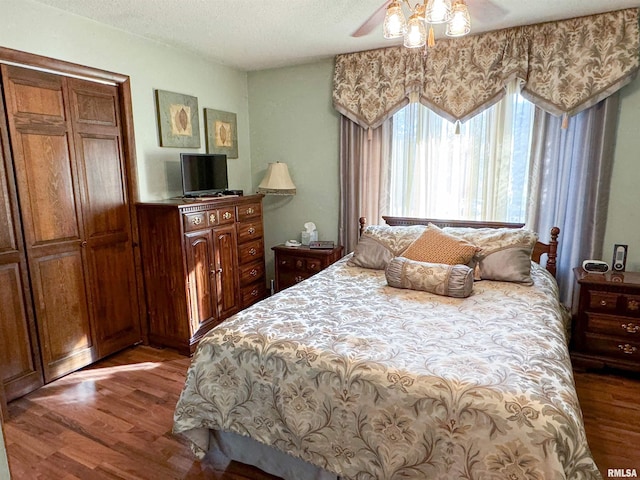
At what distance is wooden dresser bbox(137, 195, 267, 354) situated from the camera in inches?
122

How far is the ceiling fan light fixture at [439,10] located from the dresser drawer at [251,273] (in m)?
2.66

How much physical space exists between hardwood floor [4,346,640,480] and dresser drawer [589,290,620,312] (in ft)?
1.57

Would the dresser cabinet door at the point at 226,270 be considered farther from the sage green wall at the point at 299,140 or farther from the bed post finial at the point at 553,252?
the bed post finial at the point at 553,252

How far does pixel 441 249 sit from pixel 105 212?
249 cm

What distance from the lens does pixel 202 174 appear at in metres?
3.49

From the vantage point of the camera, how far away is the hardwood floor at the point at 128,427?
1977 millimetres

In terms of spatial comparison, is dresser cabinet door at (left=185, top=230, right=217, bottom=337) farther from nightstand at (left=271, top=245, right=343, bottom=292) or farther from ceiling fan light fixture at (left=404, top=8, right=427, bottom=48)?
ceiling fan light fixture at (left=404, top=8, right=427, bottom=48)

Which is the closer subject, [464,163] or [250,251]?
[464,163]

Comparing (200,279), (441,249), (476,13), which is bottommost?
(200,279)

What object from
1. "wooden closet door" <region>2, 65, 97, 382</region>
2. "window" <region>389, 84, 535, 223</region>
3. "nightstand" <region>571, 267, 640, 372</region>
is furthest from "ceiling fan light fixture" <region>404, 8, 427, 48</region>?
"wooden closet door" <region>2, 65, 97, 382</region>

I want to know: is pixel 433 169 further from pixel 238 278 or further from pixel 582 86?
pixel 238 278

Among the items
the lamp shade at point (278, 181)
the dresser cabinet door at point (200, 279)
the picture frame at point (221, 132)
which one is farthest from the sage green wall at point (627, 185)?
the picture frame at point (221, 132)

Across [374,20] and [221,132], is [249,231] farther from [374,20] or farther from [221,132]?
[374,20]

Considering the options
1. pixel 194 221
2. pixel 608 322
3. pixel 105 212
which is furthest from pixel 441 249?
pixel 105 212
